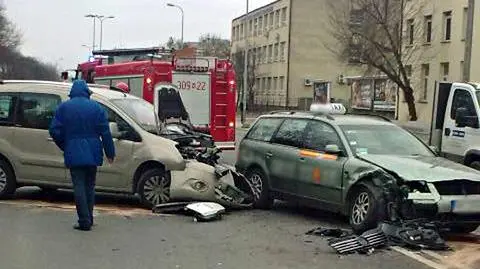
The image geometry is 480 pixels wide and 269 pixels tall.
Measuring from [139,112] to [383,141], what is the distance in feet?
12.9

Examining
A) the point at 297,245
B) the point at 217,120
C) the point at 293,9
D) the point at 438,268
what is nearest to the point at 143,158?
the point at 297,245

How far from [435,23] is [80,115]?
38921 millimetres

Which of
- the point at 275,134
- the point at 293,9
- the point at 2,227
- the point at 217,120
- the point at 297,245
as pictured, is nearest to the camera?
Result: the point at 297,245

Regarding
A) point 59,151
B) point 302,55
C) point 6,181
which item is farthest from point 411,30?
point 6,181

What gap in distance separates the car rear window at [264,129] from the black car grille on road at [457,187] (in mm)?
3491

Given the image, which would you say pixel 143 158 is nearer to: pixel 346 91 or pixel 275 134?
pixel 275 134

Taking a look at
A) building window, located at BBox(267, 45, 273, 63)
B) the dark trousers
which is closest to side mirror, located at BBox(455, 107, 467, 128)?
→ the dark trousers

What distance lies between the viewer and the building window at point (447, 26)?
4300cm

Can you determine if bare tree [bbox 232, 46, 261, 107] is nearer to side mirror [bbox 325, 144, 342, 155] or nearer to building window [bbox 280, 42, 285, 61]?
building window [bbox 280, 42, 285, 61]

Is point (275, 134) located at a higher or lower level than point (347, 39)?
lower

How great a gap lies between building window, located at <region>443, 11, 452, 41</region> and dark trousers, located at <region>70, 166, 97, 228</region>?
123 ft

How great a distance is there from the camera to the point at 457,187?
340 inches

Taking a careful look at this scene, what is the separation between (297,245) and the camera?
8.21 m

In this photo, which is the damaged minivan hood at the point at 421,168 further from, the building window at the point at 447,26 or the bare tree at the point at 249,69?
the bare tree at the point at 249,69
